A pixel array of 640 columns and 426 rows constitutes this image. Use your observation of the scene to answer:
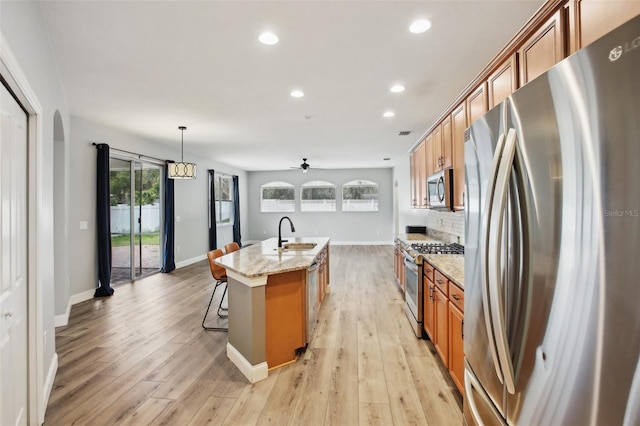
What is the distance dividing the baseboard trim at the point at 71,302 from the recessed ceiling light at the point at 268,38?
12.4 ft

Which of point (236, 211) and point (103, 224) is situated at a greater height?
point (236, 211)

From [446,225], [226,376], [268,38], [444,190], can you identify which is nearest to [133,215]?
[226,376]

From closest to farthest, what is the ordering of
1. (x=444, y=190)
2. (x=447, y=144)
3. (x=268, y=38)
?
1. (x=268, y=38)
2. (x=444, y=190)
3. (x=447, y=144)

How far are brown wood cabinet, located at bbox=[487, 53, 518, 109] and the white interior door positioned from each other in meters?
2.80

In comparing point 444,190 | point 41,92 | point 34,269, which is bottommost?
point 34,269

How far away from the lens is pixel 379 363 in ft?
8.61

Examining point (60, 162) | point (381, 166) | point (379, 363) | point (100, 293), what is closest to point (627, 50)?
point (379, 363)

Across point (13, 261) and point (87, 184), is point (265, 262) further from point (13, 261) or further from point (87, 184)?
point (87, 184)

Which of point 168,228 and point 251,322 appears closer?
point 251,322

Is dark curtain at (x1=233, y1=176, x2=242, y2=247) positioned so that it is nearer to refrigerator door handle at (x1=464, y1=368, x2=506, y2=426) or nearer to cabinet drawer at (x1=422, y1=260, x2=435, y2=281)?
cabinet drawer at (x1=422, y1=260, x2=435, y2=281)

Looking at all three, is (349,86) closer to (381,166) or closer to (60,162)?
(60,162)

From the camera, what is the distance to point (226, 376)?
2.42 meters

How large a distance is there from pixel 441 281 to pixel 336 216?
26.5ft

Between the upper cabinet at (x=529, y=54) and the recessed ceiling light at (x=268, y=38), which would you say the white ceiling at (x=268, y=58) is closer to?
the recessed ceiling light at (x=268, y=38)
